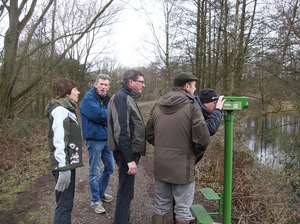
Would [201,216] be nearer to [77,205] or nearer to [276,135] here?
[77,205]

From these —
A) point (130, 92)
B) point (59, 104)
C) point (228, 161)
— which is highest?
point (130, 92)

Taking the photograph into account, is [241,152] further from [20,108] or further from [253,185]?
[20,108]

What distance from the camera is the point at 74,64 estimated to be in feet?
56.1

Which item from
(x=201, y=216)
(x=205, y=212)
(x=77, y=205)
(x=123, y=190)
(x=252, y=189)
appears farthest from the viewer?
(x=252, y=189)

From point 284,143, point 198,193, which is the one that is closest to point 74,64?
point 284,143

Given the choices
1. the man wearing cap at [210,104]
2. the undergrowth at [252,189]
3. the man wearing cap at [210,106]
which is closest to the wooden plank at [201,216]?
the undergrowth at [252,189]

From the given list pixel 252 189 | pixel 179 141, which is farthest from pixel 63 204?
pixel 252 189

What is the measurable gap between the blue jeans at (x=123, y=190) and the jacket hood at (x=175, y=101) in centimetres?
67

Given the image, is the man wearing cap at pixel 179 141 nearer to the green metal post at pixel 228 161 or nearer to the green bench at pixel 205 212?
the green metal post at pixel 228 161

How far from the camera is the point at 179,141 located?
2.30 meters

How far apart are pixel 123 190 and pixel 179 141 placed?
895 mm

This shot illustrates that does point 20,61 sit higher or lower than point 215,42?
lower

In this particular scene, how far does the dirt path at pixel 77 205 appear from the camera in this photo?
3.16 meters

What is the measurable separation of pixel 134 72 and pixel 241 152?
13.6 ft
